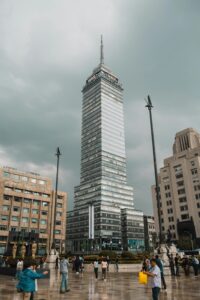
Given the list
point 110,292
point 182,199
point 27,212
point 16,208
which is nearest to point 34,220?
point 27,212

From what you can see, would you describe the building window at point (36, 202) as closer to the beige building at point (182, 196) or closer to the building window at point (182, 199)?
the beige building at point (182, 196)

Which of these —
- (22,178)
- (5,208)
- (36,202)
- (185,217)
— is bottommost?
(185,217)

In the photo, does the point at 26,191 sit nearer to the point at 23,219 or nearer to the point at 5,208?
the point at 5,208

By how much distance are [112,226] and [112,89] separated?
104 m

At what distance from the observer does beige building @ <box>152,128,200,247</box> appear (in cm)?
8409

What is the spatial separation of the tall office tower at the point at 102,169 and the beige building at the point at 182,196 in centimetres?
3967

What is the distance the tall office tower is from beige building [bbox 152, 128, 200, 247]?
3967 cm

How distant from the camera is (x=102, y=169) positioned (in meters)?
154

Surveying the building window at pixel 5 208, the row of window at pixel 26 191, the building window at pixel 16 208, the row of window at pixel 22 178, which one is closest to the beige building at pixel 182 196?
the row of window at pixel 26 191

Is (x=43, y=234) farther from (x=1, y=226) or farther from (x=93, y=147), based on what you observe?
(x=93, y=147)

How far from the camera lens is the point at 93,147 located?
547ft

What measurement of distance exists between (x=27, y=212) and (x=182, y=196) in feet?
174

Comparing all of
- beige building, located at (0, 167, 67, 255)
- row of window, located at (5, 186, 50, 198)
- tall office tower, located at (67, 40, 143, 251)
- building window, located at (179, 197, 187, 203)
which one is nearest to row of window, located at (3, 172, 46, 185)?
beige building, located at (0, 167, 67, 255)

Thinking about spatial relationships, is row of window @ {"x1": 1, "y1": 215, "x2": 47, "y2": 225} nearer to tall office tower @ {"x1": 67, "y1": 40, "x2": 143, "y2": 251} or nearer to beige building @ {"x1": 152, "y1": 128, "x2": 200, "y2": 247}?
beige building @ {"x1": 152, "y1": 128, "x2": 200, "y2": 247}
